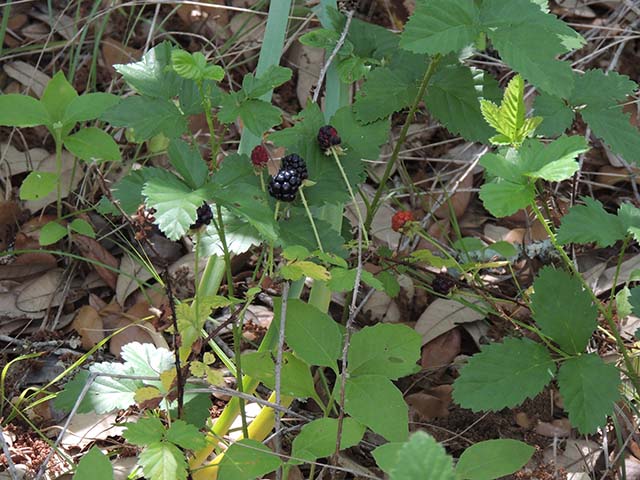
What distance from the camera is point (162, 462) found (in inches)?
43.9

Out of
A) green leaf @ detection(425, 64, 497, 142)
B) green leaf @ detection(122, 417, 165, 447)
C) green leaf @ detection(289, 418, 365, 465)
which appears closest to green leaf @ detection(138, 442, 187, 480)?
green leaf @ detection(122, 417, 165, 447)

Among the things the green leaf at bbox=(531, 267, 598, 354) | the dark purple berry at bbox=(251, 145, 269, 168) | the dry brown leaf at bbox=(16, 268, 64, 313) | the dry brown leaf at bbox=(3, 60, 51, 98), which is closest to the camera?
the dark purple berry at bbox=(251, 145, 269, 168)

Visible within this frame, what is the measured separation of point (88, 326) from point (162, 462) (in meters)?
0.76

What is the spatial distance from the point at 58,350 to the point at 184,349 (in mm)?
475

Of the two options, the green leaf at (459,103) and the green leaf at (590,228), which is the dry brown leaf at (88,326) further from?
the green leaf at (590,228)

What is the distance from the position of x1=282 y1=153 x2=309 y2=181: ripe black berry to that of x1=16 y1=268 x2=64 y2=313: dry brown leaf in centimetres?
82

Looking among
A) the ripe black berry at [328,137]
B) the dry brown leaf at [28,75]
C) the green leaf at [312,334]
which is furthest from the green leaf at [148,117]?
the dry brown leaf at [28,75]

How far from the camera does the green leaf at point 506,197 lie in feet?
4.04

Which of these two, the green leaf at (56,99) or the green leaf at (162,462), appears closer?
the green leaf at (162,462)

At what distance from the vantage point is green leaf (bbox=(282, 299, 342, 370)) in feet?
4.28

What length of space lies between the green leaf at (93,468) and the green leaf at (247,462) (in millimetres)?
182

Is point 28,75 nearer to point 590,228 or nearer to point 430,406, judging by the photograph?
point 430,406

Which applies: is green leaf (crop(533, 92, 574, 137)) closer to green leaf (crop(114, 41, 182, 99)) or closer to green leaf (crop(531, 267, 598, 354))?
green leaf (crop(531, 267, 598, 354))

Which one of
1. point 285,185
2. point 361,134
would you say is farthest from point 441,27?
point 285,185
